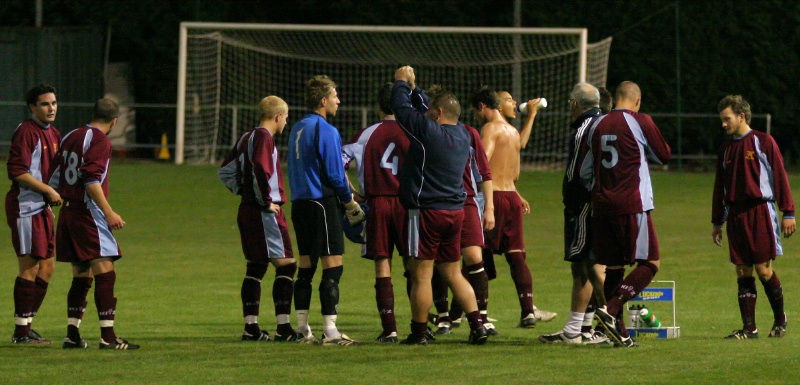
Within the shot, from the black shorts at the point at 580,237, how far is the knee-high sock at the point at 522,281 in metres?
1.46

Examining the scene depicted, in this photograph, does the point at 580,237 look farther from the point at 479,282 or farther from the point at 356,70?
the point at 356,70

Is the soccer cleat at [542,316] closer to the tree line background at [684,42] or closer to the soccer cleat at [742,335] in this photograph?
the soccer cleat at [742,335]

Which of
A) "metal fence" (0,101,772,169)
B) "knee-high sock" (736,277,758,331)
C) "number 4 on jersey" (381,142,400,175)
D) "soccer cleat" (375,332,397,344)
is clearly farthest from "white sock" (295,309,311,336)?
"metal fence" (0,101,772,169)

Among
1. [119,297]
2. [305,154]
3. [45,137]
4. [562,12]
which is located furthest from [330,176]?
[562,12]

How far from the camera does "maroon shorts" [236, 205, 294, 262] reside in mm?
9328

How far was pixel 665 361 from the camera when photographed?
8.12 m

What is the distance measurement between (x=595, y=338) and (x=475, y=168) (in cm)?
149

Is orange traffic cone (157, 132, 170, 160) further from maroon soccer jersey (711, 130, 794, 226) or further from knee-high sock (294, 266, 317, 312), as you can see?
maroon soccer jersey (711, 130, 794, 226)

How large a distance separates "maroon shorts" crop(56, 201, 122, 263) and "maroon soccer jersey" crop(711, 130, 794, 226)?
172 inches

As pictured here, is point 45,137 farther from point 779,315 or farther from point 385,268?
point 779,315

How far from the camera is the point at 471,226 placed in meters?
9.63

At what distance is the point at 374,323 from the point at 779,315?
10.4ft

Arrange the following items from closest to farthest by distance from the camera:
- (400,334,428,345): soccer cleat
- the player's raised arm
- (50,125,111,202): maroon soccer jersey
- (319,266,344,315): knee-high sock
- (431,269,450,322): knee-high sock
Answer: (50,125,111,202): maroon soccer jersey → (400,334,428,345): soccer cleat → (319,266,344,315): knee-high sock → (431,269,450,322): knee-high sock → the player's raised arm

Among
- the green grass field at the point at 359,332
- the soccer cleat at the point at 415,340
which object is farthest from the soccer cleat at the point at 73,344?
the soccer cleat at the point at 415,340
